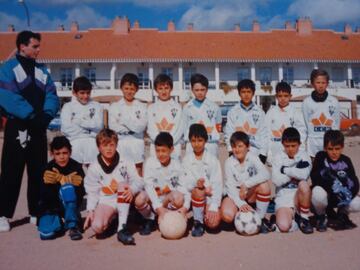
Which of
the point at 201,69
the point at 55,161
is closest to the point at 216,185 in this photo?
the point at 55,161

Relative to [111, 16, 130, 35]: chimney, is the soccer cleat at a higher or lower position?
lower

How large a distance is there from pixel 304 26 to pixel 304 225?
4010 centimetres

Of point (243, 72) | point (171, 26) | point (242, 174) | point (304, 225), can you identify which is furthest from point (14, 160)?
point (171, 26)

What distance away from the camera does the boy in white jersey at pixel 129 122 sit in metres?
5.85

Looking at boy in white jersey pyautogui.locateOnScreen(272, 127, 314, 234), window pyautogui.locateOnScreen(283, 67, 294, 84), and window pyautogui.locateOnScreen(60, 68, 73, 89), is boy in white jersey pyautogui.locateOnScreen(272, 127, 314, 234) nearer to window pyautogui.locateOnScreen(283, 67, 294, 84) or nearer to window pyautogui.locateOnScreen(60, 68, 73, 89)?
window pyautogui.locateOnScreen(283, 67, 294, 84)

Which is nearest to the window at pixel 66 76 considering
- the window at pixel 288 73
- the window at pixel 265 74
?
the window at pixel 265 74

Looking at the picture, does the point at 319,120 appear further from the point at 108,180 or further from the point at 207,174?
the point at 108,180

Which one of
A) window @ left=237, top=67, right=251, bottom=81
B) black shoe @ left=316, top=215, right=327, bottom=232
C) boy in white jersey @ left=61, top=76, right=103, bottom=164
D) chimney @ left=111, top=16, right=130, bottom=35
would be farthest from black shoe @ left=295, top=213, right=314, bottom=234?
chimney @ left=111, top=16, right=130, bottom=35

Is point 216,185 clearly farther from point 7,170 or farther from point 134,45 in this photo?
point 134,45

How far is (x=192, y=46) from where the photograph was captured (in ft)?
122

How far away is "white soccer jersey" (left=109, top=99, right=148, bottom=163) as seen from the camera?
19.2 feet

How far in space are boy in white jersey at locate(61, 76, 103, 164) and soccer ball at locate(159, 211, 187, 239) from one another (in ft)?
6.03

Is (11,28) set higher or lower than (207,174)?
higher

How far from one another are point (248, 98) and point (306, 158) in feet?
4.50
